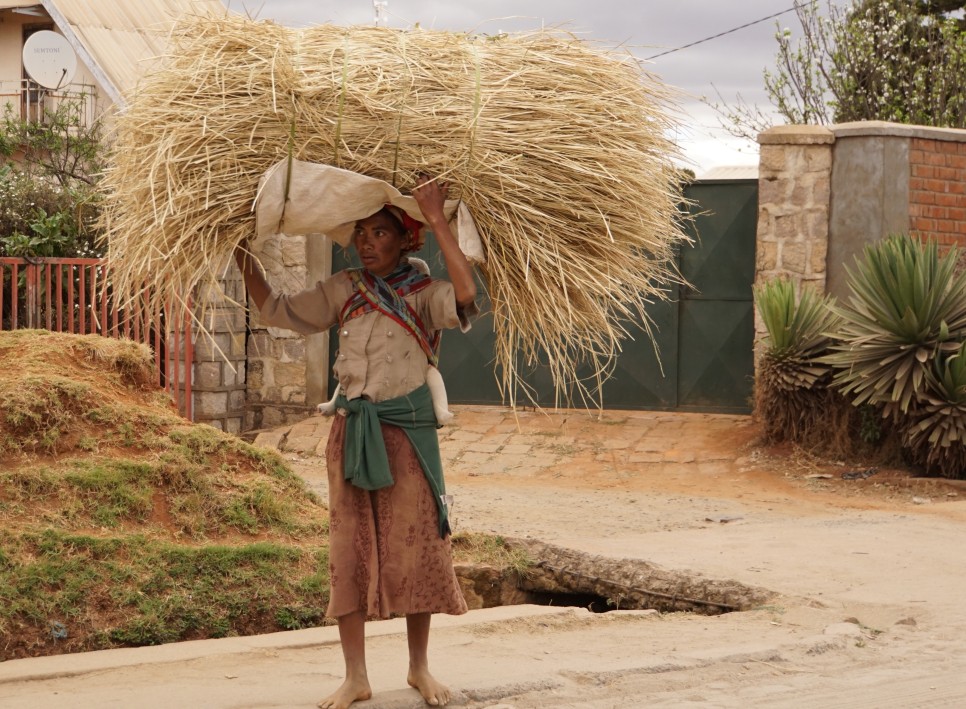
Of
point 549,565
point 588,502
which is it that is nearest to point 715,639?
point 549,565

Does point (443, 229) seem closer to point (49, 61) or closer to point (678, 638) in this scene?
point (678, 638)

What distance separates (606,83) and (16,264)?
22.2 ft

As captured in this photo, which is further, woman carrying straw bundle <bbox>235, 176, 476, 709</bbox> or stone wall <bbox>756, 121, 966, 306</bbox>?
stone wall <bbox>756, 121, 966, 306</bbox>

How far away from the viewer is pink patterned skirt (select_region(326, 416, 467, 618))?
3924 mm

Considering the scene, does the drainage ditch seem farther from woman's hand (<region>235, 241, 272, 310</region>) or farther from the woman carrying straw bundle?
woman's hand (<region>235, 241, 272, 310</region>)

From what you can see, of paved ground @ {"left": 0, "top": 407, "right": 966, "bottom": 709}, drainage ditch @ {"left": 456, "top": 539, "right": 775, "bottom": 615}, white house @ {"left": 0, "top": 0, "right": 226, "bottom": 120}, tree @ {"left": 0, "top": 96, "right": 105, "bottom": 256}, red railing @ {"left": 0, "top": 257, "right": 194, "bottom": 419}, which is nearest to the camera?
paved ground @ {"left": 0, "top": 407, "right": 966, "bottom": 709}

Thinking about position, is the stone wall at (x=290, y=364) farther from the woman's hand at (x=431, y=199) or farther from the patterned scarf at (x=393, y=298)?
the woman's hand at (x=431, y=199)

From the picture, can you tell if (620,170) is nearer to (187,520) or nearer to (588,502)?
(187,520)

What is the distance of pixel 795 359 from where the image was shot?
968cm

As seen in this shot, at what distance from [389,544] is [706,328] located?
26.0ft

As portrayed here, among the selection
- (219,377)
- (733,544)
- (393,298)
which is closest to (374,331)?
(393,298)

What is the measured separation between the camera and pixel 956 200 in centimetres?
1069

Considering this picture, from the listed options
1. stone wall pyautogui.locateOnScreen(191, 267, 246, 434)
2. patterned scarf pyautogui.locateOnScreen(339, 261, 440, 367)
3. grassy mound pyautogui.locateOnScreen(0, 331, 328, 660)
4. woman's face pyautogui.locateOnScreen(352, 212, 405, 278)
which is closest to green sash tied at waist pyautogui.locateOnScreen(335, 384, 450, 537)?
patterned scarf pyautogui.locateOnScreen(339, 261, 440, 367)

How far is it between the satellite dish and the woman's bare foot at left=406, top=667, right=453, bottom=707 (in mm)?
13688
